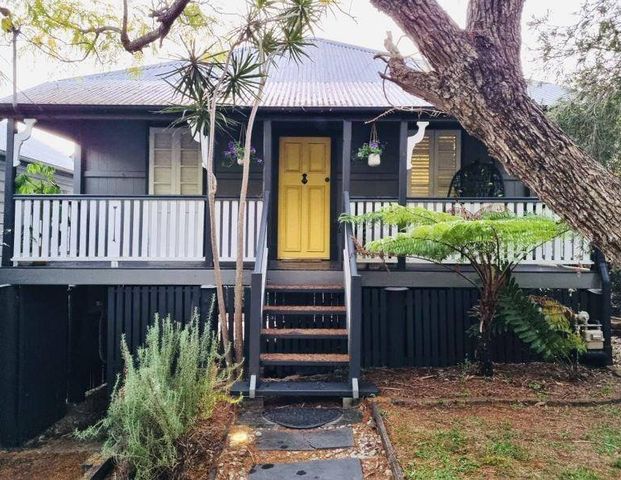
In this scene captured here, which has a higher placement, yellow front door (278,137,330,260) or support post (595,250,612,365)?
yellow front door (278,137,330,260)

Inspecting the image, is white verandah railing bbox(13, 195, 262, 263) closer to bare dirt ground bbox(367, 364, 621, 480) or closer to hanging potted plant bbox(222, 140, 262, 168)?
hanging potted plant bbox(222, 140, 262, 168)

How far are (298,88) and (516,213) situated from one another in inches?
179

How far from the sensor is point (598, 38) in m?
6.64

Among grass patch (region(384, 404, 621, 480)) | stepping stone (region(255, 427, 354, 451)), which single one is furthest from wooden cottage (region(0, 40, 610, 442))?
grass patch (region(384, 404, 621, 480))

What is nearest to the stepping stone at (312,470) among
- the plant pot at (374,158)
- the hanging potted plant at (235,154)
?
the hanging potted plant at (235,154)

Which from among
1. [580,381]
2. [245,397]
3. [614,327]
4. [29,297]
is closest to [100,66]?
[29,297]

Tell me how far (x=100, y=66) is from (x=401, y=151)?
17.9 feet

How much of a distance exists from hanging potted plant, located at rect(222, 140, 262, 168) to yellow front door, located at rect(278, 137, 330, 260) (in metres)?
0.54

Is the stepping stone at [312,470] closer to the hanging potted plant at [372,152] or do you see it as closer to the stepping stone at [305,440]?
the stepping stone at [305,440]

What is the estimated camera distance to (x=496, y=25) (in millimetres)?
2896

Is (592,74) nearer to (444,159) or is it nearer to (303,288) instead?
(444,159)

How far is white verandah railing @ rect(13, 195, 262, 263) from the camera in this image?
19.8 ft

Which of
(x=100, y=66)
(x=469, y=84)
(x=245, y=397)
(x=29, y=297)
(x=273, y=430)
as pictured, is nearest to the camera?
(x=469, y=84)

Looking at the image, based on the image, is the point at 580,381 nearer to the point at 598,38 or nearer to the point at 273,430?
the point at 273,430
